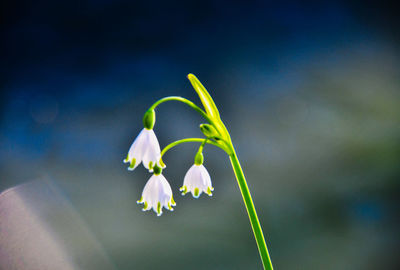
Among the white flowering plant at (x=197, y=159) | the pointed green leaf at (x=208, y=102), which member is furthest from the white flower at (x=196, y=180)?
the pointed green leaf at (x=208, y=102)

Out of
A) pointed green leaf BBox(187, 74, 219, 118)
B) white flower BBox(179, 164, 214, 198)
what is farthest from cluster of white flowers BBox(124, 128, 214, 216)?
pointed green leaf BBox(187, 74, 219, 118)

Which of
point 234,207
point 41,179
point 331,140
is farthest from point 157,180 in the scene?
point 331,140

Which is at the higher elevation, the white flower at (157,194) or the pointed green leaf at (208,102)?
the pointed green leaf at (208,102)

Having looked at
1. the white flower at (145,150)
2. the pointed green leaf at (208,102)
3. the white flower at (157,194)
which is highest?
the pointed green leaf at (208,102)

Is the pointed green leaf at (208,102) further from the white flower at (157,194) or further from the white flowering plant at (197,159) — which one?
the white flower at (157,194)

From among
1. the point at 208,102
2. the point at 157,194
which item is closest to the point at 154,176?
the point at 157,194

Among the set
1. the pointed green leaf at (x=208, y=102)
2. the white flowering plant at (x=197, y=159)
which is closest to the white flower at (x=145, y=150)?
the white flowering plant at (x=197, y=159)

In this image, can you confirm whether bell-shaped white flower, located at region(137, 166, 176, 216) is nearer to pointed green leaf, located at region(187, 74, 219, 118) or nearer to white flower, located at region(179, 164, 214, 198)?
white flower, located at region(179, 164, 214, 198)

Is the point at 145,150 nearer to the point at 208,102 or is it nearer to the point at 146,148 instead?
the point at 146,148

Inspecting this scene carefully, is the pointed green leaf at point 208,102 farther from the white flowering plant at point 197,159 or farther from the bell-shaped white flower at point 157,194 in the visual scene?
the bell-shaped white flower at point 157,194
